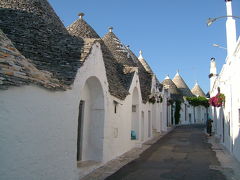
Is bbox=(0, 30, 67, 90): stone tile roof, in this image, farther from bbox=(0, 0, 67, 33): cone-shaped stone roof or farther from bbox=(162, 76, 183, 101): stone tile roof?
bbox=(162, 76, 183, 101): stone tile roof

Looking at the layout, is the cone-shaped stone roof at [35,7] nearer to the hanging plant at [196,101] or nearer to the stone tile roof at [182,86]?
the hanging plant at [196,101]

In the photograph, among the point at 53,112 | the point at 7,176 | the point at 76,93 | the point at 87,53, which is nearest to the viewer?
the point at 7,176

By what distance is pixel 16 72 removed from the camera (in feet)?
17.5

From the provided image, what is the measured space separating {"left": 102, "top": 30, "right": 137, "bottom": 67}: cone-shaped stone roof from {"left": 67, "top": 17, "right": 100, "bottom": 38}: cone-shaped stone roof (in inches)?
136

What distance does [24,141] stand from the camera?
534 centimetres

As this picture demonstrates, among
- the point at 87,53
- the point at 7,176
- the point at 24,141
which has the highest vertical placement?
the point at 87,53

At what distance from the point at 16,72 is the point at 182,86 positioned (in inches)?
1700

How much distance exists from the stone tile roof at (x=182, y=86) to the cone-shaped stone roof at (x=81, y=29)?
3285 cm

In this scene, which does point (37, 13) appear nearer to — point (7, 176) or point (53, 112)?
point (53, 112)

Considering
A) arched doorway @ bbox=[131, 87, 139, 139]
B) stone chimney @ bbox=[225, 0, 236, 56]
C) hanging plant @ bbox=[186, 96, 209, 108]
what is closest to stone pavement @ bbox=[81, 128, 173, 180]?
arched doorway @ bbox=[131, 87, 139, 139]

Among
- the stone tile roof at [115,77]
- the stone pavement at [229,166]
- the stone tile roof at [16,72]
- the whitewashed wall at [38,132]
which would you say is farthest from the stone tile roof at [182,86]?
the stone tile roof at [16,72]

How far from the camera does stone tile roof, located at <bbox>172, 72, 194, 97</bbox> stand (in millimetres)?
45737

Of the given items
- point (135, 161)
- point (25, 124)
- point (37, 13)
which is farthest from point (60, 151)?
point (37, 13)

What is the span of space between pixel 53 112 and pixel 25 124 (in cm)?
100
